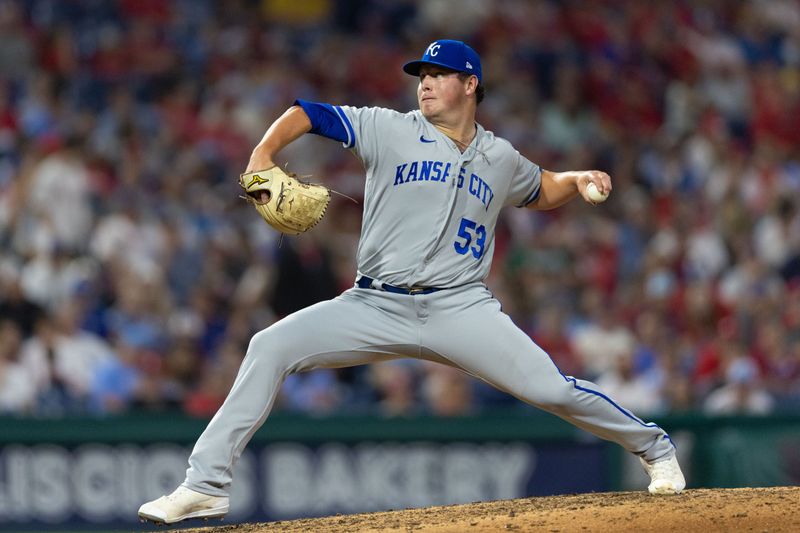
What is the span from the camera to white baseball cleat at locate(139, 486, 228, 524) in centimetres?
465

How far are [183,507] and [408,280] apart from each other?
3.82ft

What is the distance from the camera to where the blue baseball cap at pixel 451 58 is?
16.1 feet

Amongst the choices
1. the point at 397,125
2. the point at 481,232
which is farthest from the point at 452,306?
the point at 397,125

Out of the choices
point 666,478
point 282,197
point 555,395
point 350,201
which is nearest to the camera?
point 282,197

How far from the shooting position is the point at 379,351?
489 centimetres

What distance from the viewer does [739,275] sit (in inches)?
427

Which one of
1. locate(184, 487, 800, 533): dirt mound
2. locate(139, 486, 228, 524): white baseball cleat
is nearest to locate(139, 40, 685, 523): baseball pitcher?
locate(139, 486, 228, 524): white baseball cleat

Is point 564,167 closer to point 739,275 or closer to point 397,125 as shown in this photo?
point 739,275

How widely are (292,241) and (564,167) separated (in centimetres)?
304

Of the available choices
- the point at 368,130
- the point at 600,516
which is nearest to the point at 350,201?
the point at 368,130

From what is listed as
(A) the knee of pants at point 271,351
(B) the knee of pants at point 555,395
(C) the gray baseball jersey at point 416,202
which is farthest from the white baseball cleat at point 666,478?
(A) the knee of pants at point 271,351

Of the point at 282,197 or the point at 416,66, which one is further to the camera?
the point at 416,66

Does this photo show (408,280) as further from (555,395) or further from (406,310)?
(555,395)

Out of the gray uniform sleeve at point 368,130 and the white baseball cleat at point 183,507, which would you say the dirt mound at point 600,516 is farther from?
the gray uniform sleeve at point 368,130
